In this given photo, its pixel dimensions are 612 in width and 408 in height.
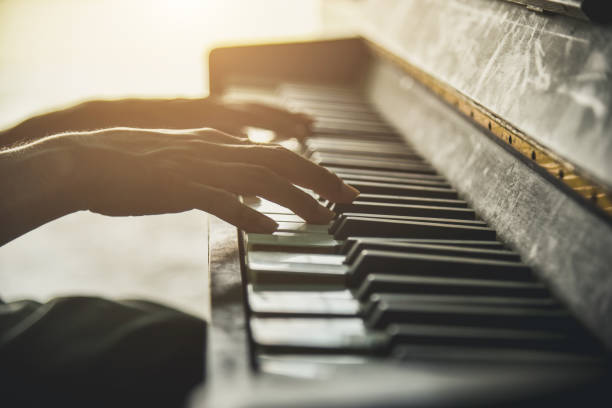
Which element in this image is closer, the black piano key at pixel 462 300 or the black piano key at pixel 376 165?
the black piano key at pixel 462 300

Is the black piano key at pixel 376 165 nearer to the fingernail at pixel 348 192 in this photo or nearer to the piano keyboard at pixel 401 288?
the piano keyboard at pixel 401 288

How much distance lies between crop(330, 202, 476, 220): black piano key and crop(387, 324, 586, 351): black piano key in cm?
43

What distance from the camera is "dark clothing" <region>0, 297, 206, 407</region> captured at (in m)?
1.01

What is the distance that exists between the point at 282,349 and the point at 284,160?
444mm

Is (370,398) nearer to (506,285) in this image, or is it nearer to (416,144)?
(506,285)

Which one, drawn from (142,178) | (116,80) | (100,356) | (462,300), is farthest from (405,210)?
(116,80)

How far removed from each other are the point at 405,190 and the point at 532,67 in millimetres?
377

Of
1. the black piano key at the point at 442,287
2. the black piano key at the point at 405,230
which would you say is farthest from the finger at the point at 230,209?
the black piano key at the point at 442,287

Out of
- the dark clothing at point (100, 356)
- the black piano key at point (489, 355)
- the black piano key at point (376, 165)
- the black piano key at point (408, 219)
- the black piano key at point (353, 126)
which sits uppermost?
the black piano key at point (353, 126)

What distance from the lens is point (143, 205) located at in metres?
1.11

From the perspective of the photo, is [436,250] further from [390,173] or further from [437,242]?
[390,173]

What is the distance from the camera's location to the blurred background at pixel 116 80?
11.8 feet

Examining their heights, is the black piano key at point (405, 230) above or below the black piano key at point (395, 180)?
below

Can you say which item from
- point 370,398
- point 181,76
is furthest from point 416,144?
point 181,76
